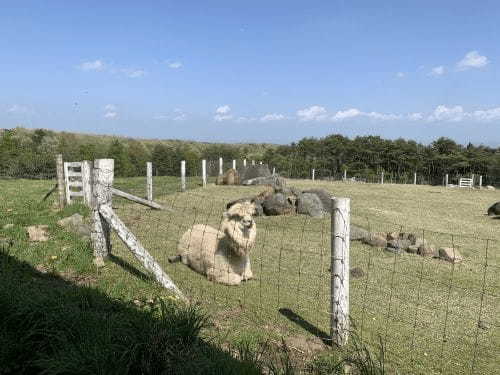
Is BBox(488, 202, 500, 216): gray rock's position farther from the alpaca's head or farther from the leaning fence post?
the leaning fence post

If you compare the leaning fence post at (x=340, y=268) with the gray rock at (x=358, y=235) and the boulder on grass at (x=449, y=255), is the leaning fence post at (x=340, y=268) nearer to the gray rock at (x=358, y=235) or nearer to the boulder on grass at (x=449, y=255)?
the boulder on grass at (x=449, y=255)

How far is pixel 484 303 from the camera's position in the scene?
6.56 meters

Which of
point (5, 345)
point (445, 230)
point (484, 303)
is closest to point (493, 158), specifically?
point (445, 230)

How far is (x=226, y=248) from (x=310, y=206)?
7.20 m

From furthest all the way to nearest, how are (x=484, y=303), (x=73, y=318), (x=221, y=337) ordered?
(x=484, y=303), (x=221, y=337), (x=73, y=318)

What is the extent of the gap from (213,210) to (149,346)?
1168cm

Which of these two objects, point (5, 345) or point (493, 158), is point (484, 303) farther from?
point (493, 158)

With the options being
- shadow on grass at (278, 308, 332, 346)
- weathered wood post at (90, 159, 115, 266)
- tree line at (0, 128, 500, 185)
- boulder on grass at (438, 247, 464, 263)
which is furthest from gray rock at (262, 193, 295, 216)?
tree line at (0, 128, 500, 185)

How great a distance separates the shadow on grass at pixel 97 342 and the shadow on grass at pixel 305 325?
5.27 ft

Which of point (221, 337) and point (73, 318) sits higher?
point (73, 318)

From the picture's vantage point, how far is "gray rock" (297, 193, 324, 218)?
13.6m

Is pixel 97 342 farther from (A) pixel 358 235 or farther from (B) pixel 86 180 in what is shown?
(B) pixel 86 180

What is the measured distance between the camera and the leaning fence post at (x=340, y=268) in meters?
4.66

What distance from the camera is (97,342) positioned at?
3.35 metres
